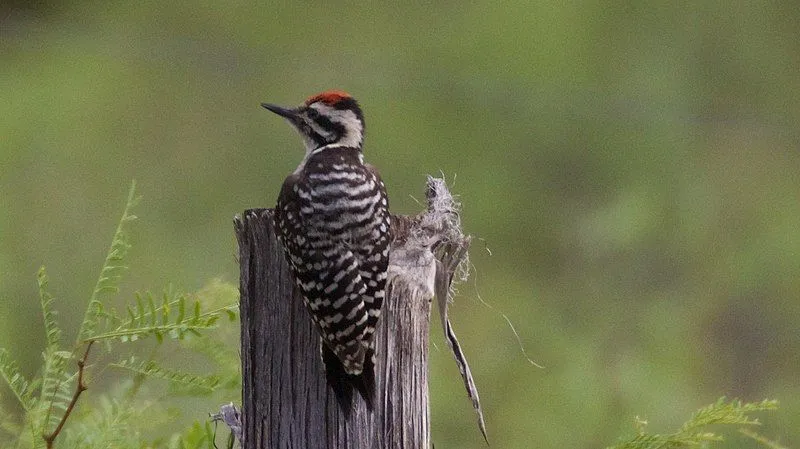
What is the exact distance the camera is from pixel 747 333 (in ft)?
25.7

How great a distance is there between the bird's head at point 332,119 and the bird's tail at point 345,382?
3.85ft

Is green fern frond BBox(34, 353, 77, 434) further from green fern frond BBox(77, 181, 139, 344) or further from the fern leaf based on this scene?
the fern leaf

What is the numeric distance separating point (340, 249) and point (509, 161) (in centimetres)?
625

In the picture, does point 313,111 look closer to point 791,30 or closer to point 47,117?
point 47,117

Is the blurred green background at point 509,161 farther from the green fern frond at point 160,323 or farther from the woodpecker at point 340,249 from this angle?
the green fern frond at point 160,323

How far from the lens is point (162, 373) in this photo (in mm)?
2025

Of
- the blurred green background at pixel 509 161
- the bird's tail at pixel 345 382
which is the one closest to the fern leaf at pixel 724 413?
the bird's tail at pixel 345 382

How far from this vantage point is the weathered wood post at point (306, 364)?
2.05 meters

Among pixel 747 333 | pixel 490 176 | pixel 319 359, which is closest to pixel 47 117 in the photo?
pixel 490 176

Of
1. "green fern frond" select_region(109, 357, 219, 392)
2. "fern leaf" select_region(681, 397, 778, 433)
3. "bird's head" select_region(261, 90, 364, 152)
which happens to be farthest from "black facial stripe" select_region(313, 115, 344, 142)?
"fern leaf" select_region(681, 397, 778, 433)

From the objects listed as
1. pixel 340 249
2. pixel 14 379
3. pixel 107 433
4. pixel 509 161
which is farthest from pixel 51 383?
pixel 509 161

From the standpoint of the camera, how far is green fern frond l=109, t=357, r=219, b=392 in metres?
1.98

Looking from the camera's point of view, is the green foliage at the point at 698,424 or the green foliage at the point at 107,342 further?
the green foliage at the point at 698,424

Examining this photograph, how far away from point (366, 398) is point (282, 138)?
6308 millimetres
